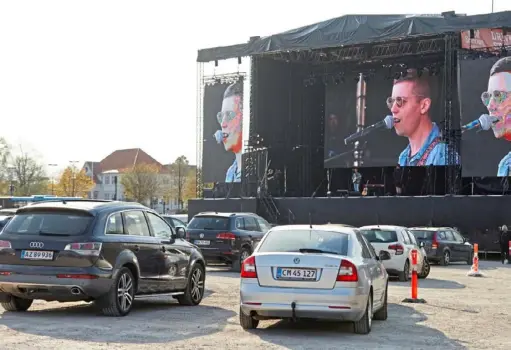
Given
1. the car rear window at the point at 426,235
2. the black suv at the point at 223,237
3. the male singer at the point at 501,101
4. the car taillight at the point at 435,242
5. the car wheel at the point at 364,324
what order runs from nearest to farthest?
the car wheel at the point at 364,324
the black suv at the point at 223,237
the car taillight at the point at 435,242
the car rear window at the point at 426,235
the male singer at the point at 501,101

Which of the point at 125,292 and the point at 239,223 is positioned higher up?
the point at 239,223

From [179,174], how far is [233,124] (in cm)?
6772

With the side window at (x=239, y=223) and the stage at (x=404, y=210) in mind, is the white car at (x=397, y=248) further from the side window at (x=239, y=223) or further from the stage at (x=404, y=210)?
the stage at (x=404, y=210)

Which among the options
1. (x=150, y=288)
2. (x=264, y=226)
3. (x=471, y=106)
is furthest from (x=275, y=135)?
(x=150, y=288)

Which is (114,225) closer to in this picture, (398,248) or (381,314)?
(381,314)

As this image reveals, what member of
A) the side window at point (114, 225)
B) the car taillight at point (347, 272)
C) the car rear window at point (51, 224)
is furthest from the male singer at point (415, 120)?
the car taillight at point (347, 272)

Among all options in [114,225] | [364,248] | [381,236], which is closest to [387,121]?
[381,236]

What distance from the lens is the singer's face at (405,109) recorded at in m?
41.4

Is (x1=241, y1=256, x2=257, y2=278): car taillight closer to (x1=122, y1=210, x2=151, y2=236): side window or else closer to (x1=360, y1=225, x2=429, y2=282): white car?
(x1=122, y1=210, x2=151, y2=236): side window

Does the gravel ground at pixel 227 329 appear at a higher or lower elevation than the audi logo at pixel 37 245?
lower

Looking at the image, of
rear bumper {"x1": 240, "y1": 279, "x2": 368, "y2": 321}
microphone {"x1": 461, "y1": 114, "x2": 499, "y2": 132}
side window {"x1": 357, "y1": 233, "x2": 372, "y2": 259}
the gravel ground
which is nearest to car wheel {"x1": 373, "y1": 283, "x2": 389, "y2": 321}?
the gravel ground

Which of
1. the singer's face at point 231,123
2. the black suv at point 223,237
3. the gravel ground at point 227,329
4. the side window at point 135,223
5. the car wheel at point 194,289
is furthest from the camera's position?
the singer's face at point 231,123

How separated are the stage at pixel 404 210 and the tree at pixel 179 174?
233 ft

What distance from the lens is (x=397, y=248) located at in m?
22.0
